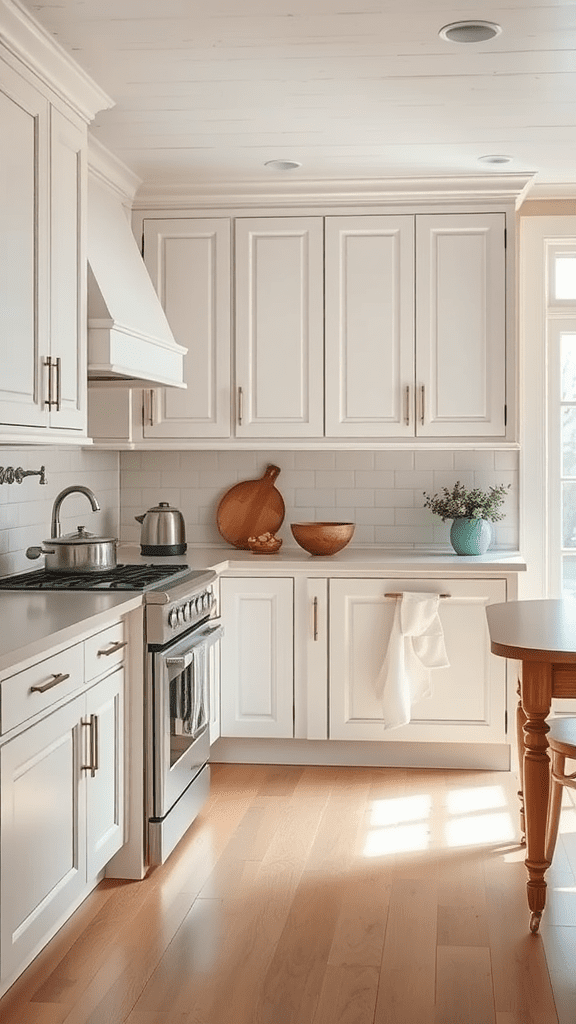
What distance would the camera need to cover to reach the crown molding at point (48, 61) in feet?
10.2

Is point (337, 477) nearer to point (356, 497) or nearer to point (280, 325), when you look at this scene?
point (356, 497)

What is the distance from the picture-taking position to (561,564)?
18.2 feet

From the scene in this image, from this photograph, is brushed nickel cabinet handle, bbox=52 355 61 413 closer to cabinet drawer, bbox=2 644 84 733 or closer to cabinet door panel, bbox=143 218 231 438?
cabinet drawer, bbox=2 644 84 733

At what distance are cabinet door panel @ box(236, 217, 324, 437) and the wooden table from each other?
6.58 feet

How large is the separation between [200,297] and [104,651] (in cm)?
231

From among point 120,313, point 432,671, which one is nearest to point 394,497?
point 432,671

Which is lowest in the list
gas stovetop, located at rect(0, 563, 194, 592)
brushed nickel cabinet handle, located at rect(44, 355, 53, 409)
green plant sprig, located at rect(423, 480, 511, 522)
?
gas stovetop, located at rect(0, 563, 194, 592)

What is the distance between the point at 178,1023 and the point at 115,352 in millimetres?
2232

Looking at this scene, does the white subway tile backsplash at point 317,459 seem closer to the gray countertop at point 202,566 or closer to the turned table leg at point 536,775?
the gray countertop at point 202,566

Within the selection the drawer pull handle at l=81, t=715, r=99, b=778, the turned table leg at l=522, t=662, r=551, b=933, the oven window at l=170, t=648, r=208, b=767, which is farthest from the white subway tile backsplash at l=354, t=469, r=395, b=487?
the drawer pull handle at l=81, t=715, r=99, b=778

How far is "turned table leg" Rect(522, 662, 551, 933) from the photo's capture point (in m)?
3.17

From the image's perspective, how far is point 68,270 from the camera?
3.73 metres

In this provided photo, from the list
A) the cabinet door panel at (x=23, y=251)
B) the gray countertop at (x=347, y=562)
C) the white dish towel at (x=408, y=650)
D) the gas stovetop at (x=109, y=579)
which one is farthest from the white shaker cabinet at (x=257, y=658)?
the cabinet door panel at (x=23, y=251)

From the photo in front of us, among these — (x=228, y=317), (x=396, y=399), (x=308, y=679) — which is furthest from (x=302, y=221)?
(x=308, y=679)
